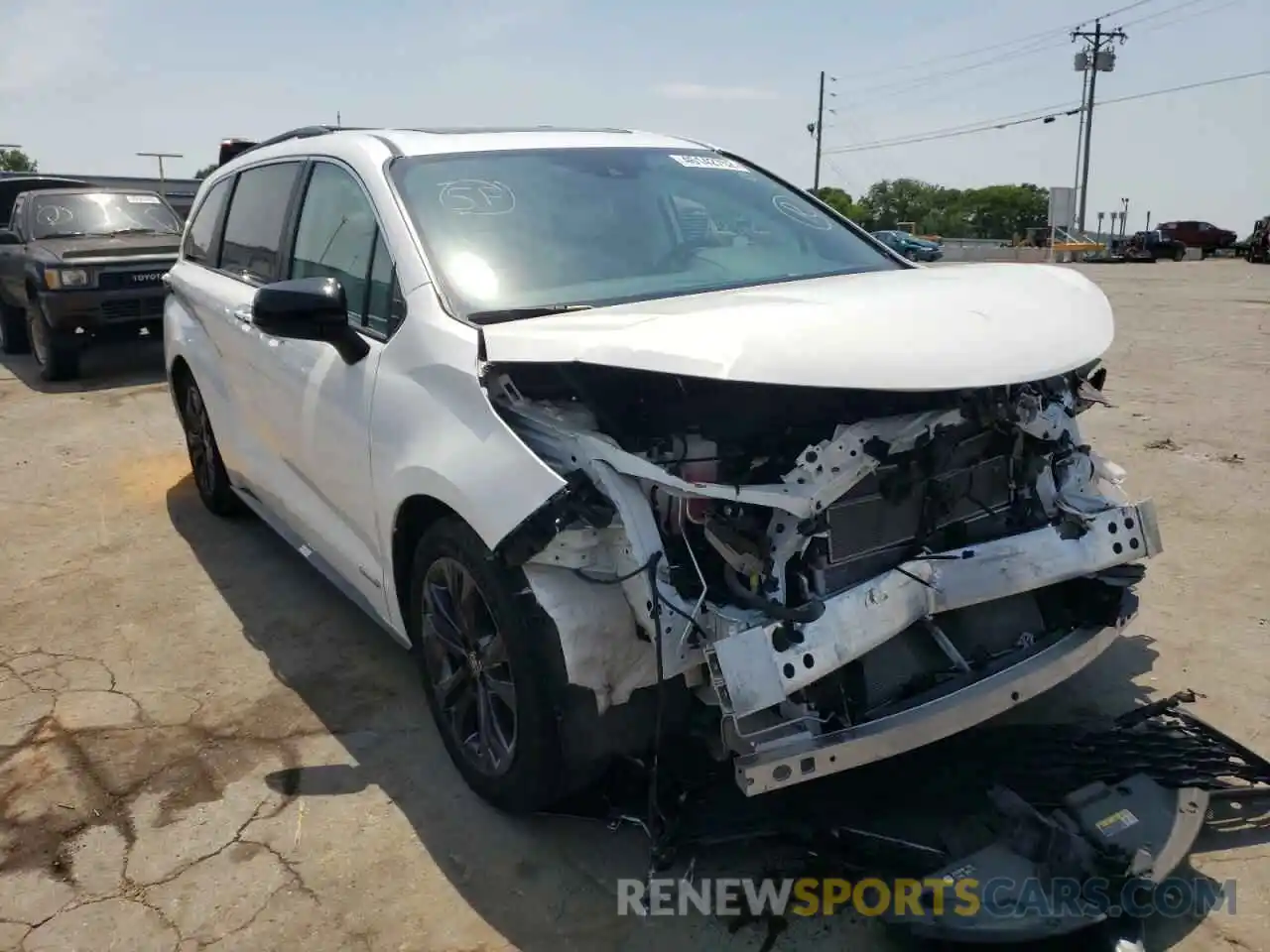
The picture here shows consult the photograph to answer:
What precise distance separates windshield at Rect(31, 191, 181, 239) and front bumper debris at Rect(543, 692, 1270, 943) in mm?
10329

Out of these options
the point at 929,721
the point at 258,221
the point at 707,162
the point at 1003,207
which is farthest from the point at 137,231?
the point at 1003,207

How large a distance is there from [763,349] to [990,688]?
107 cm

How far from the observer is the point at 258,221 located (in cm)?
456

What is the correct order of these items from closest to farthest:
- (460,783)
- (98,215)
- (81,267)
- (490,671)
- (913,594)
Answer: (913,594) → (490,671) → (460,783) → (81,267) → (98,215)

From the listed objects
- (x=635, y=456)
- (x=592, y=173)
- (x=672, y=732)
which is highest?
(x=592, y=173)

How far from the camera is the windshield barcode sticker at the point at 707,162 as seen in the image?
4.07 meters

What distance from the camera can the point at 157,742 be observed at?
352 centimetres

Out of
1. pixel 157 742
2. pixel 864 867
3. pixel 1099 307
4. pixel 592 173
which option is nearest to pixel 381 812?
pixel 157 742

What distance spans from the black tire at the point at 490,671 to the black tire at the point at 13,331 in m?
11.0

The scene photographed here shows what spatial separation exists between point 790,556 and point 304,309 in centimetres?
159

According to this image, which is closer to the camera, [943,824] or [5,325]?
[943,824]

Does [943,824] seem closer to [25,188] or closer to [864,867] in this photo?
[864,867]

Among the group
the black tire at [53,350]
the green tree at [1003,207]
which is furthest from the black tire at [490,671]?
the green tree at [1003,207]

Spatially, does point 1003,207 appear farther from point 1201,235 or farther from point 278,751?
point 278,751
